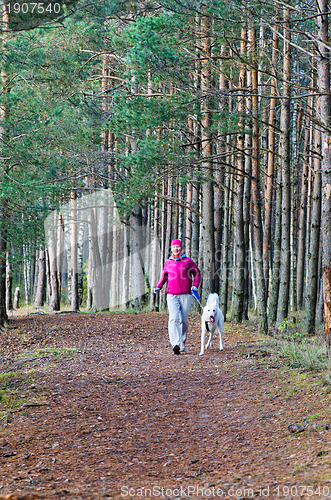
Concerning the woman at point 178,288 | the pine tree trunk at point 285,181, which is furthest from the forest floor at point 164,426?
the pine tree trunk at point 285,181

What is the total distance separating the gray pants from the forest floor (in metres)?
0.40

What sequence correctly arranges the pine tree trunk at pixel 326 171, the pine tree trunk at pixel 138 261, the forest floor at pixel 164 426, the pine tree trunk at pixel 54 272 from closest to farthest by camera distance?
the forest floor at pixel 164 426
the pine tree trunk at pixel 326 171
the pine tree trunk at pixel 138 261
the pine tree trunk at pixel 54 272

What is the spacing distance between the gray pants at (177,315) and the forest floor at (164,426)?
15.8 inches

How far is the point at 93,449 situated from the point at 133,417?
1133 millimetres

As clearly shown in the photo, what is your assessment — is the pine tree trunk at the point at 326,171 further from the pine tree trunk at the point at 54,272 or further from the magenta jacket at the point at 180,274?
the pine tree trunk at the point at 54,272

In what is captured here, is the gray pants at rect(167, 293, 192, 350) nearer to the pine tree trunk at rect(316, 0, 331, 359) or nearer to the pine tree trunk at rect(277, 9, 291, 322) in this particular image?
the pine tree trunk at rect(316, 0, 331, 359)

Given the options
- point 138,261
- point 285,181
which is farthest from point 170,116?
point 138,261

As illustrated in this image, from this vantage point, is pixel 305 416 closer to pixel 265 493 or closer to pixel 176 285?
pixel 265 493

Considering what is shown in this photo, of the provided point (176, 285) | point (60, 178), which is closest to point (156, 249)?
point (60, 178)

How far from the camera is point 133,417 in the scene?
614 cm

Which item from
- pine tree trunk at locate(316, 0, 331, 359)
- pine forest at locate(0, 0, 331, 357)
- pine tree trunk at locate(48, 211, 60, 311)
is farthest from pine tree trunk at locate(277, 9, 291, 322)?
pine tree trunk at locate(48, 211, 60, 311)

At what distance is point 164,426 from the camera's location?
5.78 m

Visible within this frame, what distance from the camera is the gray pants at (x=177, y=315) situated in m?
10.1

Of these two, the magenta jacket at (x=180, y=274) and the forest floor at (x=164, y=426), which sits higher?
the magenta jacket at (x=180, y=274)
